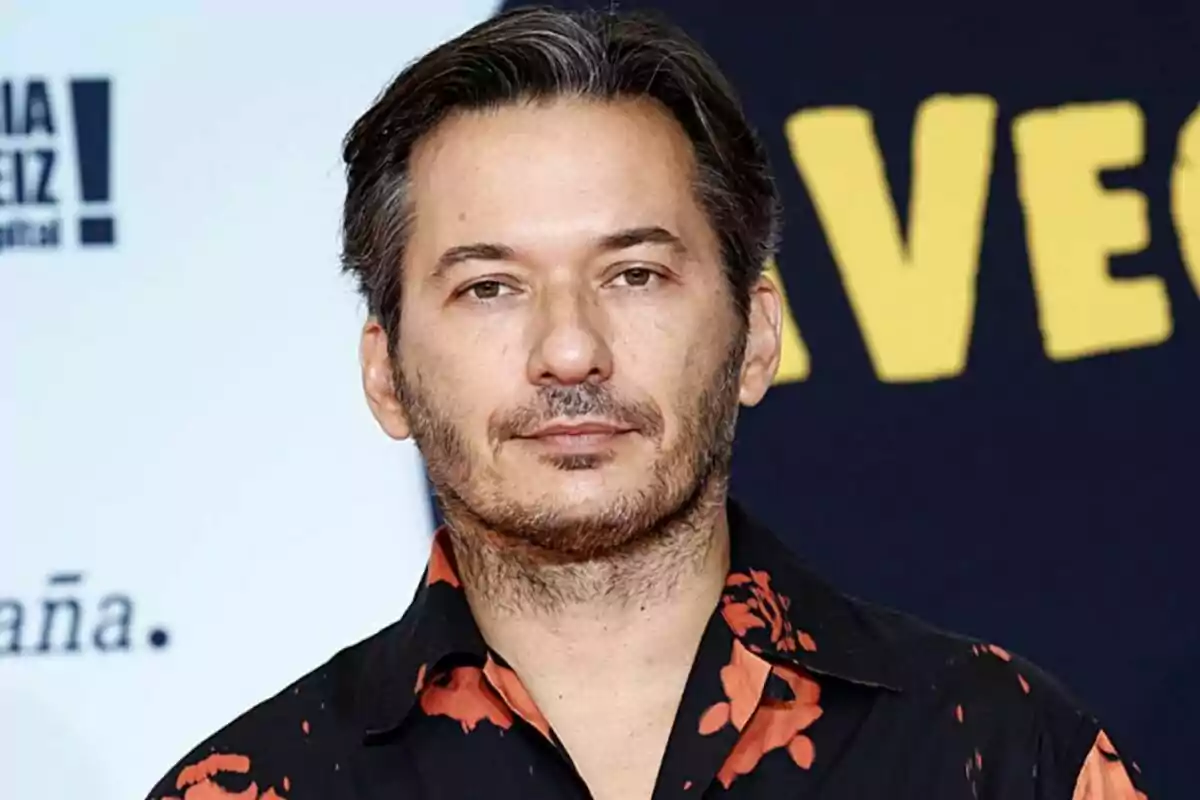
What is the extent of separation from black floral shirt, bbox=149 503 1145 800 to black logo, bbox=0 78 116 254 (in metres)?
0.80

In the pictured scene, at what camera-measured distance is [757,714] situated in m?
1.31

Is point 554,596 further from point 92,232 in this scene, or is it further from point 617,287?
point 92,232

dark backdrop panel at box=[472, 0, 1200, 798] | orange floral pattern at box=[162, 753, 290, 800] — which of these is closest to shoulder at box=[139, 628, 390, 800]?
orange floral pattern at box=[162, 753, 290, 800]

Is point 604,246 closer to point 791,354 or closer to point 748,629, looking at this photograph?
point 748,629

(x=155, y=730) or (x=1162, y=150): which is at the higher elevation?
(x=1162, y=150)

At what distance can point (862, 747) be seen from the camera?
1312mm

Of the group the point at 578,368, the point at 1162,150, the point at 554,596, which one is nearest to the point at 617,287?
the point at 578,368

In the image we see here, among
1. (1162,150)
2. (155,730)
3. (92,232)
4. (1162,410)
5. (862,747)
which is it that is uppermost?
(1162,150)

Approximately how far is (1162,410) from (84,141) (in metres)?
1.13

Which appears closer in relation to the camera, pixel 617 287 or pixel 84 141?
pixel 617 287

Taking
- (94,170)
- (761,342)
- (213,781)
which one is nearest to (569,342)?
(761,342)

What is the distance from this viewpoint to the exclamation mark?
2014 mm

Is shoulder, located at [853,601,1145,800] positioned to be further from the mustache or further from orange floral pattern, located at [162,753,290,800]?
orange floral pattern, located at [162,753,290,800]

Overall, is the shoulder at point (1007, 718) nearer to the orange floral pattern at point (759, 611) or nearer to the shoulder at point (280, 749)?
the orange floral pattern at point (759, 611)
